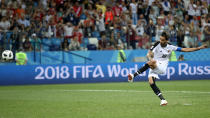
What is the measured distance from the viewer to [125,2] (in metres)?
29.8

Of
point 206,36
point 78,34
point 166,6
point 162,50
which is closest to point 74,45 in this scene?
point 78,34

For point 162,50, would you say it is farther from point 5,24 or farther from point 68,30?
point 5,24

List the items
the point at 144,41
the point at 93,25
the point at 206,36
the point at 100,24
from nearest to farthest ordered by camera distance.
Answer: the point at 144,41
the point at 206,36
the point at 93,25
the point at 100,24

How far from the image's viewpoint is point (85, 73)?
80.2 feet

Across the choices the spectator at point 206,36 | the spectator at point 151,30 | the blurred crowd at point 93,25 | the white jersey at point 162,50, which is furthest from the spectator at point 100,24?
A: the white jersey at point 162,50

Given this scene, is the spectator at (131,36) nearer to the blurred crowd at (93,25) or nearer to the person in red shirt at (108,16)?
the blurred crowd at (93,25)

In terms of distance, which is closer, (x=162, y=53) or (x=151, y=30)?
(x=162, y=53)

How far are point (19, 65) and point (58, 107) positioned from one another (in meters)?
12.1

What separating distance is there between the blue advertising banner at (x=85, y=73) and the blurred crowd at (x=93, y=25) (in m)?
1.59

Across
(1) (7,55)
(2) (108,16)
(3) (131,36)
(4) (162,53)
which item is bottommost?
(4) (162,53)

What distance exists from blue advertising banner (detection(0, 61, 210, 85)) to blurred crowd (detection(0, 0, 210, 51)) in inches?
62.5

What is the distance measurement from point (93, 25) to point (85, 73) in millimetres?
3893

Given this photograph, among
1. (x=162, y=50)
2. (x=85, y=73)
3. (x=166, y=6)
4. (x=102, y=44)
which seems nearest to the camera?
(x=162, y=50)

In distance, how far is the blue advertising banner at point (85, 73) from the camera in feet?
78.3
